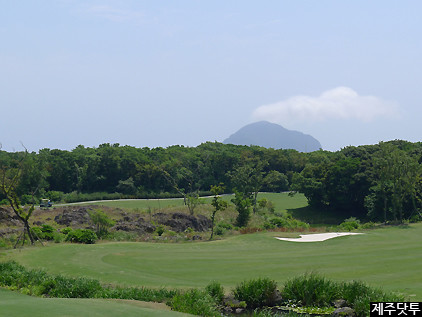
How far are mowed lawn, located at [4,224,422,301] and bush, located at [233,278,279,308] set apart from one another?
1.72 meters

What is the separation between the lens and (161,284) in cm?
1752

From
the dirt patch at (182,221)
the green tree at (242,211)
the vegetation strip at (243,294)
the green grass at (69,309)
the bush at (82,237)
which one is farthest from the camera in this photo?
the green tree at (242,211)

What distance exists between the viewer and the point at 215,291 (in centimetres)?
1579

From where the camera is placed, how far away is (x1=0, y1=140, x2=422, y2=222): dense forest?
1962 inches

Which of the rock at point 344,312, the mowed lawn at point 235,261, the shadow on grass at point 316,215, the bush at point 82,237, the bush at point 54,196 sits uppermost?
the bush at point 54,196

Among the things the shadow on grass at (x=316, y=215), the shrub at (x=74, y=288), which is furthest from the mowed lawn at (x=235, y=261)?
the shadow on grass at (x=316, y=215)

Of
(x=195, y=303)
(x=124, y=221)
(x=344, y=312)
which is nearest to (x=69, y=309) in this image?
(x=195, y=303)

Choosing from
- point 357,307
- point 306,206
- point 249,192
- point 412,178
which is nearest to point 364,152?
point 306,206

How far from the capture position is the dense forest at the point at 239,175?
164ft

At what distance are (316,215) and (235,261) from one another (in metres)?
44.6

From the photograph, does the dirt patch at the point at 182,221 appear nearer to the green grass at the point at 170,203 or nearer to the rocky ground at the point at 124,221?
the rocky ground at the point at 124,221

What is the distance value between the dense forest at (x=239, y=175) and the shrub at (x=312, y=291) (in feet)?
91.3

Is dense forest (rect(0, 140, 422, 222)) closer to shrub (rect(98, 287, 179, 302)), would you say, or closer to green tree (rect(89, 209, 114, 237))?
green tree (rect(89, 209, 114, 237))

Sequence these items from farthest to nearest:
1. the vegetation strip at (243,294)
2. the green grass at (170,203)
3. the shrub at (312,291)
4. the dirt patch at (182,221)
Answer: the green grass at (170,203) → the dirt patch at (182,221) → the shrub at (312,291) → the vegetation strip at (243,294)
